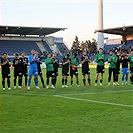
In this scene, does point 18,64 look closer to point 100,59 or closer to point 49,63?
point 49,63

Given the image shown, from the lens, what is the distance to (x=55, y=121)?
808 centimetres

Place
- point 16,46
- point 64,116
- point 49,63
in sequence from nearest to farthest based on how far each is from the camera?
point 64,116
point 49,63
point 16,46

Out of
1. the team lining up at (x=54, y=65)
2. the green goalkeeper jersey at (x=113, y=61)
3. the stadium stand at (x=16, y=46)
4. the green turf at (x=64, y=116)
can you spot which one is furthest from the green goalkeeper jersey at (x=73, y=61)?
the stadium stand at (x=16, y=46)

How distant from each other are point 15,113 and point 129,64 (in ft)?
38.7

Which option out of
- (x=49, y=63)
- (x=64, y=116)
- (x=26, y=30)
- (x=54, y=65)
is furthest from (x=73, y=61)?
(x=26, y=30)

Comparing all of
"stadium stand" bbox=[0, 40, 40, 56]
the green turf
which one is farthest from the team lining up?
"stadium stand" bbox=[0, 40, 40, 56]

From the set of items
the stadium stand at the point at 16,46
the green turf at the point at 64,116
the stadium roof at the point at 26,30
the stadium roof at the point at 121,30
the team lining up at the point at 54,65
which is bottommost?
the green turf at the point at 64,116

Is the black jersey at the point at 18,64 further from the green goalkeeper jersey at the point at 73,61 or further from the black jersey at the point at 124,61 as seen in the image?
the black jersey at the point at 124,61

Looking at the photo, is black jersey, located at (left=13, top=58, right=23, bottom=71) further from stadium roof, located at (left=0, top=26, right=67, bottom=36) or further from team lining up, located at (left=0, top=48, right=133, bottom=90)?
stadium roof, located at (left=0, top=26, right=67, bottom=36)

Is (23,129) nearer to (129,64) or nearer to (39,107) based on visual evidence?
(39,107)

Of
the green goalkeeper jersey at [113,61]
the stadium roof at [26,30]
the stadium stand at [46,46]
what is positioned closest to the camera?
the green goalkeeper jersey at [113,61]

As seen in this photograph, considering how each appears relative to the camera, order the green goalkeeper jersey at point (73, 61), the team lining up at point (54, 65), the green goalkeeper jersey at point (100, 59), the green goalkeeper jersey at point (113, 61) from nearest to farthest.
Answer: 1. the team lining up at point (54, 65)
2. the green goalkeeper jersey at point (100, 59)
3. the green goalkeeper jersey at point (73, 61)
4. the green goalkeeper jersey at point (113, 61)

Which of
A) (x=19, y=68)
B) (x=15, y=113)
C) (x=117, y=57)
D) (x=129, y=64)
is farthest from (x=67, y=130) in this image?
(x=129, y=64)

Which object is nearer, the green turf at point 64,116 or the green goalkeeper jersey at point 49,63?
the green turf at point 64,116
